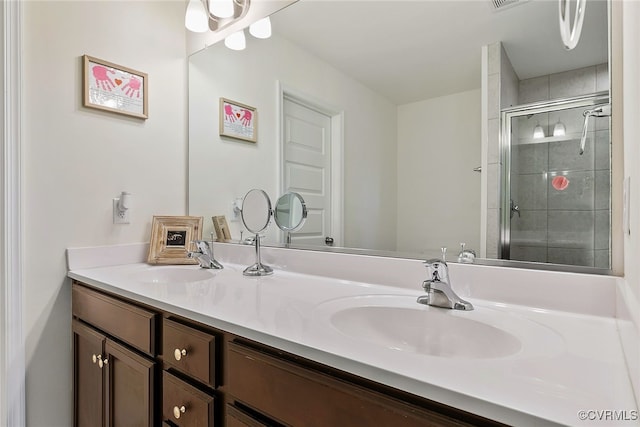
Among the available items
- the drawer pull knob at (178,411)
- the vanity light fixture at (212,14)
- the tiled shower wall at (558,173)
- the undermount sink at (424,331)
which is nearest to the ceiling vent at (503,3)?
the tiled shower wall at (558,173)

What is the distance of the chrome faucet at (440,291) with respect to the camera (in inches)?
33.1

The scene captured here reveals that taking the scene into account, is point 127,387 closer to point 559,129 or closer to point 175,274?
point 175,274

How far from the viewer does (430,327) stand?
83 centimetres

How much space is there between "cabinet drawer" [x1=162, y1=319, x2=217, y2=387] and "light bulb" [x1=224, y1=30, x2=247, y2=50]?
1305 millimetres

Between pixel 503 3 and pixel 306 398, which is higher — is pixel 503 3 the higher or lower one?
the higher one

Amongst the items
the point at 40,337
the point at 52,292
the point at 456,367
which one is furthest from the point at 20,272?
the point at 456,367

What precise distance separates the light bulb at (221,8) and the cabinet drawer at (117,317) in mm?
1349

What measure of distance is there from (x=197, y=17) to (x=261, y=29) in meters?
0.41

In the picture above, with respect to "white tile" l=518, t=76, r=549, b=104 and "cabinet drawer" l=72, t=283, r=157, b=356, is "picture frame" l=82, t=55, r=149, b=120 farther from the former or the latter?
"white tile" l=518, t=76, r=549, b=104

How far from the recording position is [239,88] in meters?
1.67

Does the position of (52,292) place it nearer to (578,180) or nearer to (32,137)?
(32,137)

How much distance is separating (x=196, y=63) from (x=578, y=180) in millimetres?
1764

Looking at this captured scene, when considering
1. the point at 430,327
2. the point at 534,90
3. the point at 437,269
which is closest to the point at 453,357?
the point at 430,327

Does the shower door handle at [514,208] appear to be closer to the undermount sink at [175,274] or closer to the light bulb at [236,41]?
the undermount sink at [175,274]
